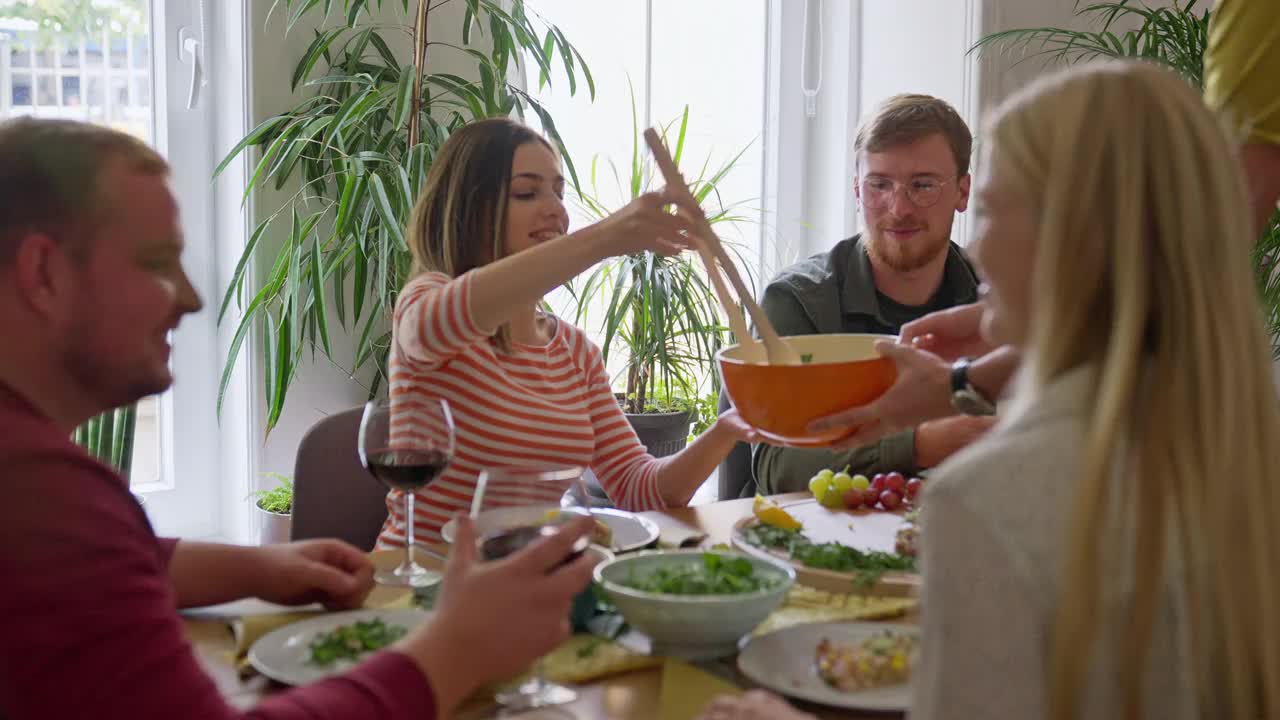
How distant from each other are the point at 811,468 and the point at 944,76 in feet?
6.17

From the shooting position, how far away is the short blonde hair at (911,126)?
2.37 m

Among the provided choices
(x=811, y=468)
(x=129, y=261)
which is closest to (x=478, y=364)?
(x=811, y=468)

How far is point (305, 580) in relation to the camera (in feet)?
4.26

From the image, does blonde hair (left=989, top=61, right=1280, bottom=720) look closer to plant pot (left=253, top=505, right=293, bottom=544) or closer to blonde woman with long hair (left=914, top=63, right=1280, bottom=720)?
blonde woman with long hair (left=914, top=63, right=1280, bottom=720)

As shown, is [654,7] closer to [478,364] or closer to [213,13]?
[213,13]

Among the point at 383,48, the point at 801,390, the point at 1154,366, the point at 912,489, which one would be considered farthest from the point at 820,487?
the point at 383,48

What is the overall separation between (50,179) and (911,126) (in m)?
1.79

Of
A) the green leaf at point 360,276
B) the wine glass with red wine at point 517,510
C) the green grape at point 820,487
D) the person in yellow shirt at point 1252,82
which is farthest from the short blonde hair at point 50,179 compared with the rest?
the green leaf at point 360,276

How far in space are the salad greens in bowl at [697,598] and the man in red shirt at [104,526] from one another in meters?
0.14

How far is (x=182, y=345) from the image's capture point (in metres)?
3.07

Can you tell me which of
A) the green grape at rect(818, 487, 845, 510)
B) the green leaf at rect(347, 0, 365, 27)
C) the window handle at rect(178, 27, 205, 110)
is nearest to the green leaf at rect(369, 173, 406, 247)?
the green leaf at rect(347, 0, 365, 27)

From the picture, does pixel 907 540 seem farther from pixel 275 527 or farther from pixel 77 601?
pixel 275 527

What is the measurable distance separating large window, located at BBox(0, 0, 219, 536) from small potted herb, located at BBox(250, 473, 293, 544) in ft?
1.10

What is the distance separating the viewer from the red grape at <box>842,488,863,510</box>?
1.72m
